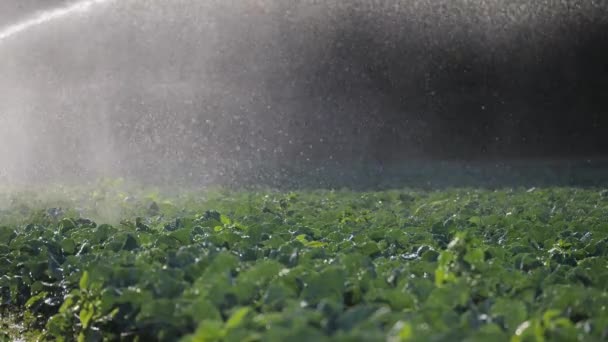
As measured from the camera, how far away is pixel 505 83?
2488 cm

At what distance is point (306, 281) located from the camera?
395 centimetres

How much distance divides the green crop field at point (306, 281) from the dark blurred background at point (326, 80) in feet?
50.5

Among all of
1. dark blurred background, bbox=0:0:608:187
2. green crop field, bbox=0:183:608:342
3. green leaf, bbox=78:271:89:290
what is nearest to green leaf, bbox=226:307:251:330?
green crop field, bbox=0:183:608:342

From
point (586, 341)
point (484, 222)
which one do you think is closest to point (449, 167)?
point (484, 222)

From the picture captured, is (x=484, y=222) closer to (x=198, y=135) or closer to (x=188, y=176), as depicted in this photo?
(x=188, y=176)

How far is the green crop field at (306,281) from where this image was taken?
327cm

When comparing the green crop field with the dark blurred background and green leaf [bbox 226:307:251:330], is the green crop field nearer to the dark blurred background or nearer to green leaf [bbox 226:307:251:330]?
green leaf [bbox 226:307:251:330]

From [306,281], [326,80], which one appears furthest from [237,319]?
[326,80]

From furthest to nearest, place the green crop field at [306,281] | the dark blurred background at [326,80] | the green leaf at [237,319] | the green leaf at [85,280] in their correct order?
the dark blurred background at [326,80], the green leaf at [85,280], the green crop field at [306,281], the green leaf at [237,319]

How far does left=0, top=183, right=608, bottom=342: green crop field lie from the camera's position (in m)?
3.27

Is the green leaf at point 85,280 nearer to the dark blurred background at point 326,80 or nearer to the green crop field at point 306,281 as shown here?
the green crop field at point 306,281

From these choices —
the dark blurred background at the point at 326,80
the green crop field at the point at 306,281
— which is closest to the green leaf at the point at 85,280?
the green crop field at the point at 306,281

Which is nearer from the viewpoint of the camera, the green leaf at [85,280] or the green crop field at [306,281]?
the green crop field at [306,281]

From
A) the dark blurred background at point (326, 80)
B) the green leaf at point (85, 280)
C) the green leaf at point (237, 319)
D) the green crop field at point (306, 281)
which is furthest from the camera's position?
the dark blurred background at point (326, 80)
